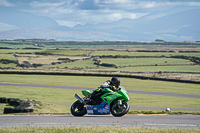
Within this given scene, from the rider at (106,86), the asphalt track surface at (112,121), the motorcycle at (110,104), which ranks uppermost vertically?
the rider at (106,86)

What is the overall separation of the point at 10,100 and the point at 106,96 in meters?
19.0

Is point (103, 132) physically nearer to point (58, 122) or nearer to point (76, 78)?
point (58, 122)

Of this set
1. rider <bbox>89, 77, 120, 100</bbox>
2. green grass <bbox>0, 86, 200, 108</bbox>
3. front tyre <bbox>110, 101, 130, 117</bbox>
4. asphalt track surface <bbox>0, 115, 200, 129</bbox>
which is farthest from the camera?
green grass <bbox>0, 86, 200, 108</bbox>

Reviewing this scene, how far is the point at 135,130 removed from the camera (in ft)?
44.0

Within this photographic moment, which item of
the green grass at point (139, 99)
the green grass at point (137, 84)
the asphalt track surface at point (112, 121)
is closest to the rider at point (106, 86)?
the asphalt track surface at point (112, 121)

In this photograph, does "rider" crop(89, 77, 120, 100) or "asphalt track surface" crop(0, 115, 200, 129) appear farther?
"asphalt track surface" crop(0, 115, 200, 129)

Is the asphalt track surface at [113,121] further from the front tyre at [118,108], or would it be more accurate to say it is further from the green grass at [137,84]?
the green grass at [137,84]

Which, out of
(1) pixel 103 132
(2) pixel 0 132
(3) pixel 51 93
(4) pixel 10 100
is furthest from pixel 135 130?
(3) pixel 51 93

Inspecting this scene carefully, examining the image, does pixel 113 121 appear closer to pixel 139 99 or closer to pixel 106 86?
pixel 106 86

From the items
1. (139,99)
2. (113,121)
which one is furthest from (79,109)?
(139,99)

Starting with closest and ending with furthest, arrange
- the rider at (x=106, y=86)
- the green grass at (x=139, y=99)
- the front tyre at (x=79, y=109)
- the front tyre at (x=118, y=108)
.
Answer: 1. the front tyre at (x=118, y=108)
2. the rider at (x=106, y=86)
3. the front tyre at (x=79, y=109)
4. the green grass at (x=139, y=99)

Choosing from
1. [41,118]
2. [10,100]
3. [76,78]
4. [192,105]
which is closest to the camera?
[41,118]

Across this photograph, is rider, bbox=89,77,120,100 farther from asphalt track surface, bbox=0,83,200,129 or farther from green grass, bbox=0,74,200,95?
green grass, bbox=0,74,200,95

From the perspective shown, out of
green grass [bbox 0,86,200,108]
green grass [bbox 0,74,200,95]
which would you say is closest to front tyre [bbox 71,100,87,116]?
green grass [bbox 0,86,200,108]
